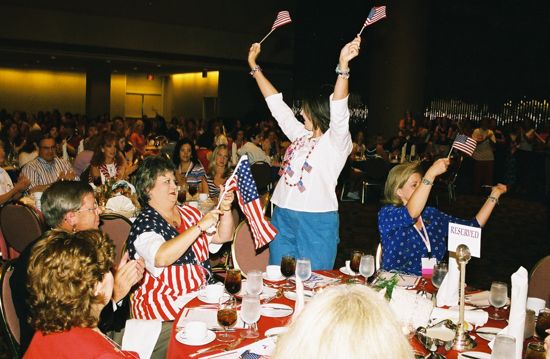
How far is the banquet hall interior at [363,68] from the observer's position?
11.8 metres

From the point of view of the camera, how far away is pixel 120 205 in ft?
16.0

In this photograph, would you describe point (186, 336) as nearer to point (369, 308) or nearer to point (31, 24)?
point (369, 308)

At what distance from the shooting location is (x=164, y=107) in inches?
1057

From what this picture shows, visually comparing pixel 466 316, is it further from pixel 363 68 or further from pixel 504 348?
pixel 363 68

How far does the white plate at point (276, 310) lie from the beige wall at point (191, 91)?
20341 mm

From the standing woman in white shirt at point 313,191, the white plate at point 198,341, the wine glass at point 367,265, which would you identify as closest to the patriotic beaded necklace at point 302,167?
the standing woman in white shirt at point 313,191

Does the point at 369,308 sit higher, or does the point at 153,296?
the point at 369,308

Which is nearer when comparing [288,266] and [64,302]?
[64,302]

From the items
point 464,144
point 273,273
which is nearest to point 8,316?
point 273,273

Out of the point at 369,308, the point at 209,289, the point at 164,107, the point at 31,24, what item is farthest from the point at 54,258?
the point at 164,107

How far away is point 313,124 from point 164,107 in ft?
79.7

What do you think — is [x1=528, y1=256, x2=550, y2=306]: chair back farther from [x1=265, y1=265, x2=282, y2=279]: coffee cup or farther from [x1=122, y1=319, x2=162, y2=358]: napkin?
[x1=122, y1=319, x2=162, y2=358]: napkin

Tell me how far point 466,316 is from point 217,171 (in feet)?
13.1

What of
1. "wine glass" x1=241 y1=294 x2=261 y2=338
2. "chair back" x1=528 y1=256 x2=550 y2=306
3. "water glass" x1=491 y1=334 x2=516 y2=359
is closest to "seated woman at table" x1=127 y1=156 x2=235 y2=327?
"wine glass" x1=241 y1=294 x2=261 y2=338
